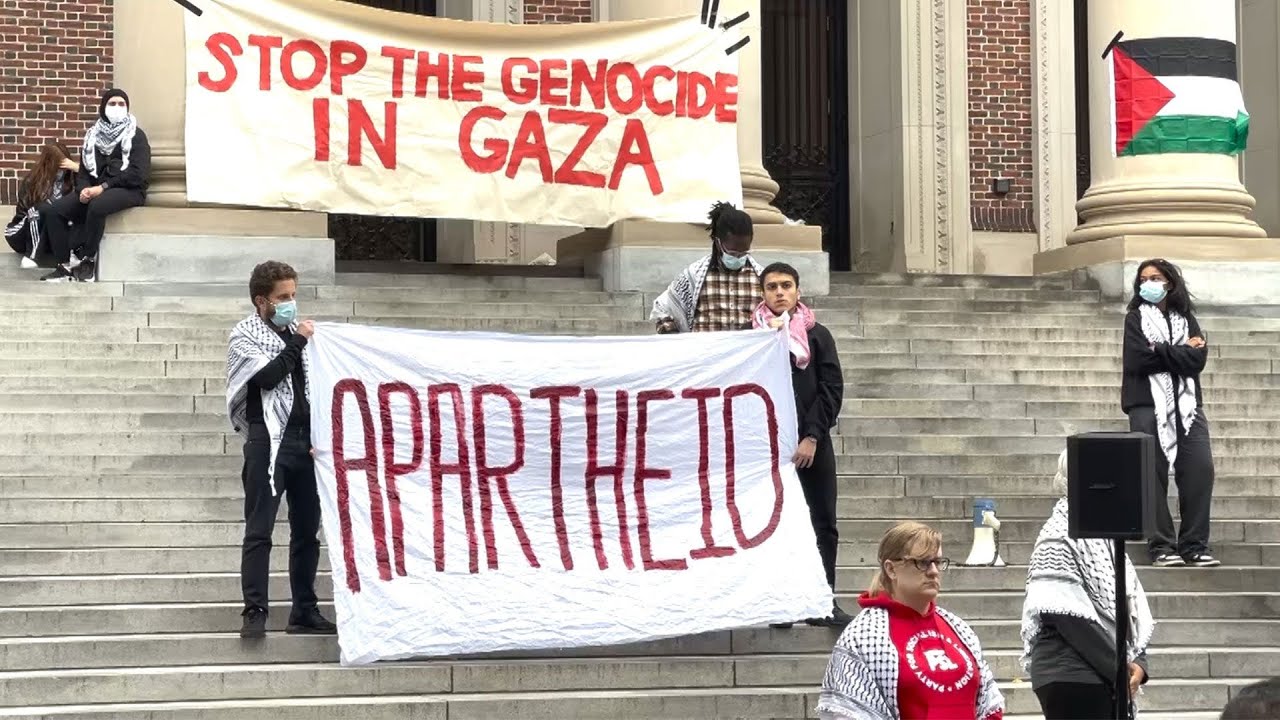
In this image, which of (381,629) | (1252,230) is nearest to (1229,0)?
(1252,230)

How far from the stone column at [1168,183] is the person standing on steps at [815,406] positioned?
8.10m

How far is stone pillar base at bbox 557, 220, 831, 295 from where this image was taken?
16.1m

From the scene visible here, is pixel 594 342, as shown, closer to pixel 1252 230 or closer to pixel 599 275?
pixel 599 275

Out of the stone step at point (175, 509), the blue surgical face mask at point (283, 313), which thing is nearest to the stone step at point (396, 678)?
the blue surgical face mask at point (283, 313)

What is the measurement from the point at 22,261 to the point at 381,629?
7.58 metres

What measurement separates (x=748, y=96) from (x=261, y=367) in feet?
27.5

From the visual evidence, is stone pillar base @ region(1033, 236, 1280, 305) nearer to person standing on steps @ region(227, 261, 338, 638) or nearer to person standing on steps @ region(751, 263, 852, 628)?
person standing on steps @ region(751, 263, 852, 628)

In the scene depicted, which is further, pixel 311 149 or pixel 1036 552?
pixel 311 149

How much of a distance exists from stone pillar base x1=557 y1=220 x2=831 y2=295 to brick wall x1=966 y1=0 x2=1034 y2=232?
5187 millimetres

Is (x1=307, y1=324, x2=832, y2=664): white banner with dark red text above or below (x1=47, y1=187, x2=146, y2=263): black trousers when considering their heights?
below

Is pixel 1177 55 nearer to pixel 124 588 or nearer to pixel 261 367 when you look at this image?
pixel 261 367

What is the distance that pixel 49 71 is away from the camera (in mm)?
18922

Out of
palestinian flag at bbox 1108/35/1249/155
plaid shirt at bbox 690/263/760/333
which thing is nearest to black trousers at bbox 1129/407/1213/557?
plaid shirt at bbox 690/263/760/333

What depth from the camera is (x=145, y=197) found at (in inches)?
604
